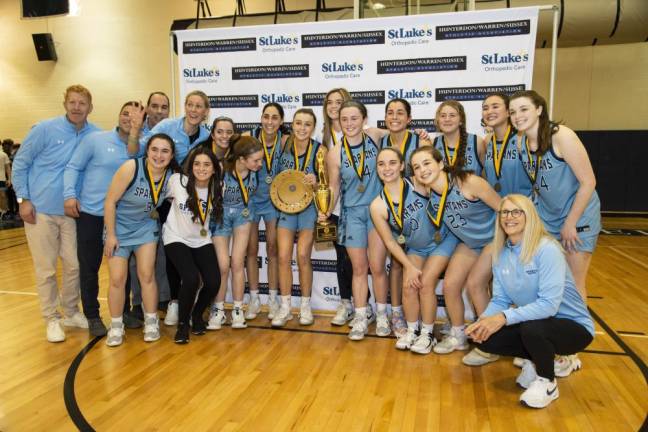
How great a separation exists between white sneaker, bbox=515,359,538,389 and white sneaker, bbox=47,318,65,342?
319 centimetres

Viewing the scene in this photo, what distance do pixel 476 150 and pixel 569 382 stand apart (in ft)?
5.43

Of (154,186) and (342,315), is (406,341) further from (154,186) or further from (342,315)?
(154,186)

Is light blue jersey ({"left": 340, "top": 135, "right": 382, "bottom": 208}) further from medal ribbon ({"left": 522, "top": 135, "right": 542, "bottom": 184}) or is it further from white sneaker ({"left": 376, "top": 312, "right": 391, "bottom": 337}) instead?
medal ribbon ({"left": 522, "top": 135, "right": 542, "bottom": 184})

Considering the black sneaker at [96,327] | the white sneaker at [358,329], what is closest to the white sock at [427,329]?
the white sneaker at [358,329]

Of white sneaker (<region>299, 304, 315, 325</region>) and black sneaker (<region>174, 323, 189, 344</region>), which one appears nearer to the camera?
black sneaker (<region>174, 323, 189, 344</region>)

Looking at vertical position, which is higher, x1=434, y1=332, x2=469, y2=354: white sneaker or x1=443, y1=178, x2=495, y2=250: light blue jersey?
x1=443, y1=178, x2=495, y2=250: light blue jersey

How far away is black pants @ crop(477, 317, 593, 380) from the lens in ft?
8.61

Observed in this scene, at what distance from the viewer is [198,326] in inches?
150

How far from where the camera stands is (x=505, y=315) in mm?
2678

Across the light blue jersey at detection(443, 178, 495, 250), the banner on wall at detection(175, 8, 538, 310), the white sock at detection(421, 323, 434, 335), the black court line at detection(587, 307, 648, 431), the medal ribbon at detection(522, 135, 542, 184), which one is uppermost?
the banner on wall at detection(175, 8, 538, 310)

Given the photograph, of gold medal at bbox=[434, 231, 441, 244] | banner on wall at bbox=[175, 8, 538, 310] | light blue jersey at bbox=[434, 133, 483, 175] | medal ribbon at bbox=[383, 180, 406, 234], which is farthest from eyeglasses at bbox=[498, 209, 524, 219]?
banner on wall at bbox=[175, 8, 538, 310]

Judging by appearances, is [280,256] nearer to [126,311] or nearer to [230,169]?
[230,169]

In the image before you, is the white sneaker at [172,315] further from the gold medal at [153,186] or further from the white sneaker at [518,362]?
the white sneaker at [518,362]

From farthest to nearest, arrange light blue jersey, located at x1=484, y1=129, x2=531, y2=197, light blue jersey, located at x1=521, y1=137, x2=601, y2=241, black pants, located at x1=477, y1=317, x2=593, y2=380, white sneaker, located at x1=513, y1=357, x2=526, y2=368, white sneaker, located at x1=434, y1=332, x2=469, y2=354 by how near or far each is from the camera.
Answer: white sneaker, located at x1=434, y1=332, x2=469, y2=354
light blue jersey, located at x1=484, y1=129, x2=531, y2=197
white sneaker, located at x1=513, y1=357, x2=526, y2=368
light blue jersey, located at x1=521, y1=137, x2=601, y2=241
black pants, located at x1=477, y1=317, x2=593, y2=380
